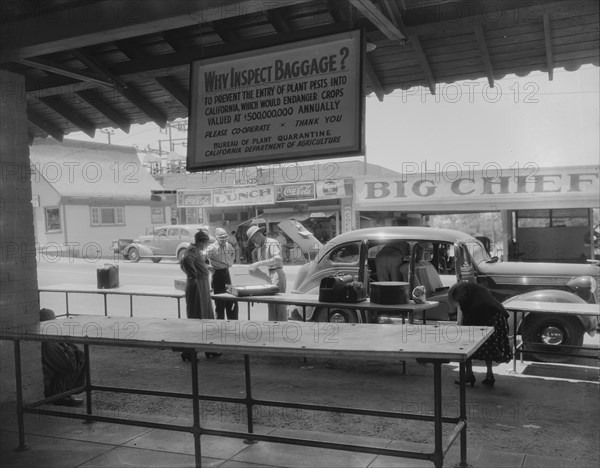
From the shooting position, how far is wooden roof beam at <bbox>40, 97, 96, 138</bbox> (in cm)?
628

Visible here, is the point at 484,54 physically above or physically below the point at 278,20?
below

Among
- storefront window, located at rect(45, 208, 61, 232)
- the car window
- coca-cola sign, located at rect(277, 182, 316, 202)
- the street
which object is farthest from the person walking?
storefront window, located at rect(45, 208, 61, 232)

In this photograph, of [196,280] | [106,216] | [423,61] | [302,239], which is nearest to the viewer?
[423,61]

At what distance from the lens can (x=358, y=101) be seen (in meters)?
3.92

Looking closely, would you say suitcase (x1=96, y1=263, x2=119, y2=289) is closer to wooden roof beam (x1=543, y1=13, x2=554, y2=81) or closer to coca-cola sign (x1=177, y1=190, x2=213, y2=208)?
wooden roof beam (x1=543, y1=13, x2=554, y2=81)

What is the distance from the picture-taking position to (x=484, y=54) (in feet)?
15.3

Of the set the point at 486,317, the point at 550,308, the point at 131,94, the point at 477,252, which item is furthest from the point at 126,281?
the point at 550,308

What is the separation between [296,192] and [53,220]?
476 inches

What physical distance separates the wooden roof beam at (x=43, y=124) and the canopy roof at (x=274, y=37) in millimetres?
844

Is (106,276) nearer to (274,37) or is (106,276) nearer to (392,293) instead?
(392,293)

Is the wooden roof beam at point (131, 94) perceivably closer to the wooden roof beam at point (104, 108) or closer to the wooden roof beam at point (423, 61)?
the wooden roof beam at point (104, 108)

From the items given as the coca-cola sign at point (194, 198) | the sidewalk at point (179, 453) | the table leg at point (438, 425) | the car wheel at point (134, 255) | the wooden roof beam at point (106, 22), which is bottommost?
the sidewalk at point (179, 453)

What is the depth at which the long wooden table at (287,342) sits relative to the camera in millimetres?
Result: 3453

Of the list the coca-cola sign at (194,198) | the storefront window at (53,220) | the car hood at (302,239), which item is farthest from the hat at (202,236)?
the storefront window at (53,220)
